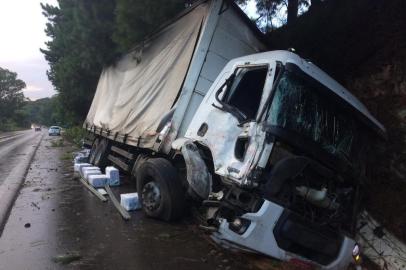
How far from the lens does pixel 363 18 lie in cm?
735

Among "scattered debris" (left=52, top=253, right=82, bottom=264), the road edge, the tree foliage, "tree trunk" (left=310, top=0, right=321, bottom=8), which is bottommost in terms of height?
the road edge

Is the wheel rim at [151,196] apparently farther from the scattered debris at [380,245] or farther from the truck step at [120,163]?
the scattered debris at [380,245]

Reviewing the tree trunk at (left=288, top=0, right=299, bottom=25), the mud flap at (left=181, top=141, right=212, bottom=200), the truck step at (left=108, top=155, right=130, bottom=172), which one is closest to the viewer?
the mud flap at (left=181, top=141, right=212, bottom=200)

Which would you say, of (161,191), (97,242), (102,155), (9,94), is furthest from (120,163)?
(9,94)

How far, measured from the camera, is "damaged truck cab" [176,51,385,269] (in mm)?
3627

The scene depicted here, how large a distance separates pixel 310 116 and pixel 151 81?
3756mm

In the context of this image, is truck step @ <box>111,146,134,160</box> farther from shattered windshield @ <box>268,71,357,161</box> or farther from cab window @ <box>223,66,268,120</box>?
shattered windshield @ <box>268,71,357,161</box>

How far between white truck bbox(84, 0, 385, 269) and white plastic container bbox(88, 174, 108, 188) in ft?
→ 6.48

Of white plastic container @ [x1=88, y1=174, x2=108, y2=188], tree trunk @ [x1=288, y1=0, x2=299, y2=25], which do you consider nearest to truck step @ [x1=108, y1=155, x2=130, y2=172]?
white plastic container @ [x1=88, y1=174, x2=108, y2=188]

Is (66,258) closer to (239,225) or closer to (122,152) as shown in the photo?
(239,225)

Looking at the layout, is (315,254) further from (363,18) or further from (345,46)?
(363,18)

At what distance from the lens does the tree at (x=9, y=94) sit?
264ft

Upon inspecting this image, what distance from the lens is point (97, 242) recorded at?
458 cm

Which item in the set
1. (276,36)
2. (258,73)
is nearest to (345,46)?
(276,36)
